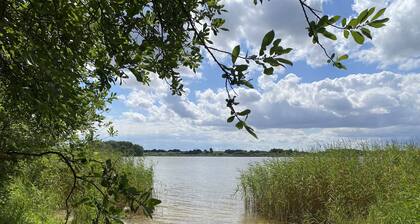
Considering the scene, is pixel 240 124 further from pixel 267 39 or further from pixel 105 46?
pixel 105 46

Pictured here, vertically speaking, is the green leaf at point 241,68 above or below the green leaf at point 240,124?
above

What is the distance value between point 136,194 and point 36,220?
21.5 ft

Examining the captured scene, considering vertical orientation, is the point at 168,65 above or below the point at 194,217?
above

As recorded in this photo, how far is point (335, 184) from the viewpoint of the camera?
13641 millimetres

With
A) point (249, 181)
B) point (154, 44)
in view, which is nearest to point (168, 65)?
point (154, 44)

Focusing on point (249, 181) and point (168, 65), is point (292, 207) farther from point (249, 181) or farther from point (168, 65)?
point (168, 65)

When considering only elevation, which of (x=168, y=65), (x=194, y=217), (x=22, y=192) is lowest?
(x=194, y=217)

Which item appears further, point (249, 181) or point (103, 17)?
point (249, 181)

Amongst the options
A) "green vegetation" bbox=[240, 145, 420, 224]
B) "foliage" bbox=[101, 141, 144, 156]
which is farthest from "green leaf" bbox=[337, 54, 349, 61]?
"foliage" bbox=[101, 141, 144, 156]

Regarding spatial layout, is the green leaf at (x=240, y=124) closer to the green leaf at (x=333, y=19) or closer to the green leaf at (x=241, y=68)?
the green leaf at (x=241, y=68)

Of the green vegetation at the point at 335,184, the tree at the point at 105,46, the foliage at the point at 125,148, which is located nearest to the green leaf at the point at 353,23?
the tree at the point at 105,46

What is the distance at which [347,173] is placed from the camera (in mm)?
13703

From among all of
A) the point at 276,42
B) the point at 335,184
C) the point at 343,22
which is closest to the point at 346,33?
the point at 343,22

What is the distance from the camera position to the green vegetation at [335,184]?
11641 millimetres
